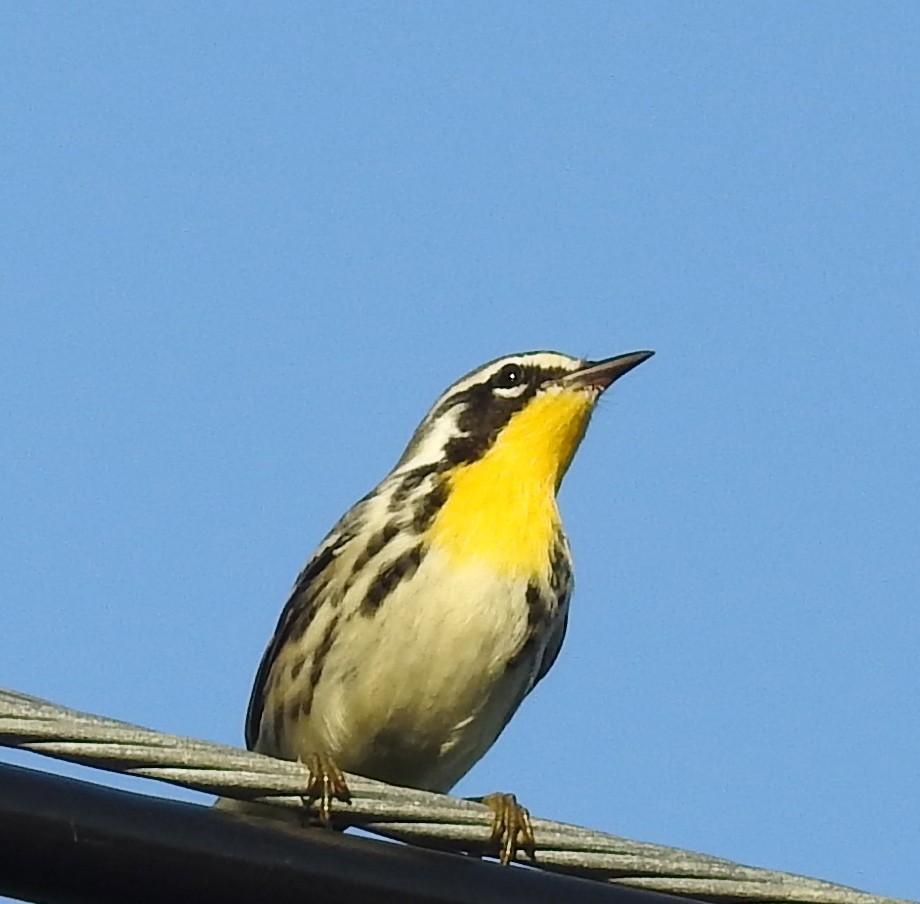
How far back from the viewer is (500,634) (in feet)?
27.8

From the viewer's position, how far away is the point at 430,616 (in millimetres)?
8422

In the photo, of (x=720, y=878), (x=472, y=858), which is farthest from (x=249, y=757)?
(x=720, y=878)

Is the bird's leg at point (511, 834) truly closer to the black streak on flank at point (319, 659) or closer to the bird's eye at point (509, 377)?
the black streak on flank at point (319, 659)

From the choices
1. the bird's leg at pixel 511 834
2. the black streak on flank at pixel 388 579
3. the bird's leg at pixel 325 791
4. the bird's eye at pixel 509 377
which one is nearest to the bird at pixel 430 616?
the black streak on flank at pixel 388 579

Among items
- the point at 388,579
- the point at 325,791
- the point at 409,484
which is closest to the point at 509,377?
the point at 409,484

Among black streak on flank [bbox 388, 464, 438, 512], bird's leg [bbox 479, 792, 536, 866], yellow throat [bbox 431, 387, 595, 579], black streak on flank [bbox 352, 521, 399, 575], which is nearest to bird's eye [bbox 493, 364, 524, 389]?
yellow throat [bbox 431, 387, 595, 579]

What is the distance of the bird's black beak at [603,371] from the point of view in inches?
389

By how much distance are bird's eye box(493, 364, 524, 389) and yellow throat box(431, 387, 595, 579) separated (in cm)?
18

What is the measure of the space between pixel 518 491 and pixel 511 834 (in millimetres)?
3477

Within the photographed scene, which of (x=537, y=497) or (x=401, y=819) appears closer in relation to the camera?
(x=401, y=819)

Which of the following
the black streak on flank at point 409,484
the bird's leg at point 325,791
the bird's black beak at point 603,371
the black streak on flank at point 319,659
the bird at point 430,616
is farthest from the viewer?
the bird's black beak at point 603,371

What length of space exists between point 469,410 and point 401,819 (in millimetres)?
4924

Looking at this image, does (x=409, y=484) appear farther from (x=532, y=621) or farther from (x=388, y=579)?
(x=532, y=621)

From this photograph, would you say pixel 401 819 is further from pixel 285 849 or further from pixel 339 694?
pixel 339 694
